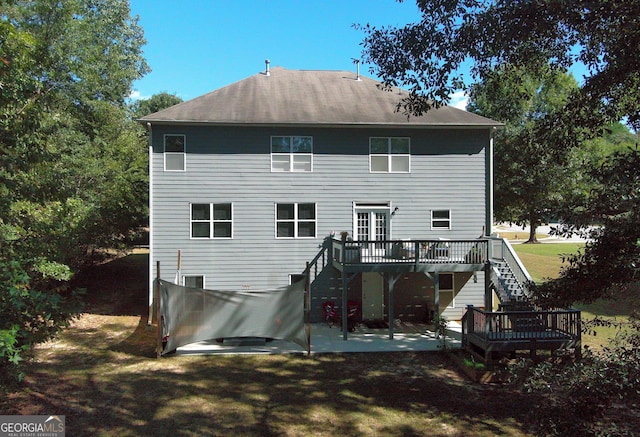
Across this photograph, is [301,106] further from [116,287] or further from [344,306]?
[116,287]

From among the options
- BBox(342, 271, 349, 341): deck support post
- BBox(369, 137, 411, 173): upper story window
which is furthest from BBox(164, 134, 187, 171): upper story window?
BBox(342, 271, 349, 341): deck support post

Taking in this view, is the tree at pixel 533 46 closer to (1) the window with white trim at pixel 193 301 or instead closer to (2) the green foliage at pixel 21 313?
(2) the green foliage at pixel 21 313

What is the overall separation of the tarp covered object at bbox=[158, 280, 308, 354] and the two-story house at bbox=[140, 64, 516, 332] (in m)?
3.15

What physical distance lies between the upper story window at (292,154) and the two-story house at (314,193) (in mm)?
34

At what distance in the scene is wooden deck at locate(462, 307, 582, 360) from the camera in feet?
30.2

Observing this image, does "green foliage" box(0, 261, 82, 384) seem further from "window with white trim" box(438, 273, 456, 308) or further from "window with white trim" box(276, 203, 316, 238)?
"window with white trim" box(438, 273, 456, 308)

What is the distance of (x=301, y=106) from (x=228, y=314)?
25.8 ft

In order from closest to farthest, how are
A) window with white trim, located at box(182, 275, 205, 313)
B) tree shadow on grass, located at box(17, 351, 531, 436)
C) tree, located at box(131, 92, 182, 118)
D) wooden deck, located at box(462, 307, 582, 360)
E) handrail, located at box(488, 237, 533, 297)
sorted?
1. tree shadow on grass, located at box(17, 351, 531, 436)
2. wooden deck, located at box(462, 307, 582, 360)
3. window with white trim, located at box(182, 275, 205, 313)
4. handrail, located at box(488, 237, 533, 297)
5. tree, located at box(131, 92, 182, 118)

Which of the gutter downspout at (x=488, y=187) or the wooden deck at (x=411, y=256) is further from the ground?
the gutter downspout at (x=488, y=187)

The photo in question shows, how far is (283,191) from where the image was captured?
14297mm

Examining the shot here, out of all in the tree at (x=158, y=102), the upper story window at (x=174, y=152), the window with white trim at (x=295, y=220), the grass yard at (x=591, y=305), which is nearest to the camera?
the grass yard at (x=591, y=305)

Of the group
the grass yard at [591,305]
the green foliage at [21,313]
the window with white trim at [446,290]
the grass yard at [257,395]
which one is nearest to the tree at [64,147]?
the green foliage at [21,313]

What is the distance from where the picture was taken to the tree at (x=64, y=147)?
5.13 m

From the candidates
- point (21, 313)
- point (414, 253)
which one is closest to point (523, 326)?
point (414, 253)
